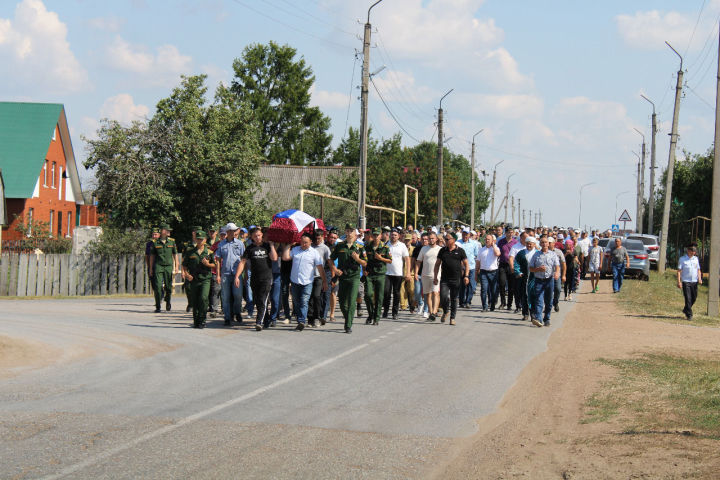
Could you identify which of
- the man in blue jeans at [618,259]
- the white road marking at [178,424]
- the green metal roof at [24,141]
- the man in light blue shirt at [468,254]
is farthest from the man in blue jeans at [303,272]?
the green metal roof at [24,141]

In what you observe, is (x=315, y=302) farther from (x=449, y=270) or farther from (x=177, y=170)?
(x=177, y=170)

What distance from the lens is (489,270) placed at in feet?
69.3

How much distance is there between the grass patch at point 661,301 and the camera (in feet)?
68.8

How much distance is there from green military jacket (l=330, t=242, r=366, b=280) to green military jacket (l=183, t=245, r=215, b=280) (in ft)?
7.67

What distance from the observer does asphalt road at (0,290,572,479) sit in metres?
6.45

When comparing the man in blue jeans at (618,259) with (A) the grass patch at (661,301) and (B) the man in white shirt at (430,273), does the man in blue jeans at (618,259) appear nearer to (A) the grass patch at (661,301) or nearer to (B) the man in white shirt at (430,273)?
(A) the grass patch at (661,301)

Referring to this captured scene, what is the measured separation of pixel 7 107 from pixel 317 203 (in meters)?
24.7

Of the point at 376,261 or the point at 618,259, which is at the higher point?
the point at 618,259

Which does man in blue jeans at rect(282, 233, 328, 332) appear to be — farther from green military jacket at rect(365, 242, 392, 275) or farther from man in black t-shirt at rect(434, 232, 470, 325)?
man in black t-shirt at rect(434, 232, 470, 325)

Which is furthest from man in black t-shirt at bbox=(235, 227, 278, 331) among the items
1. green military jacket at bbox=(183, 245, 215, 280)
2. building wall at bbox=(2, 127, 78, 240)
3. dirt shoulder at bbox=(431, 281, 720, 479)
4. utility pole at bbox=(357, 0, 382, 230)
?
building wall at bbox=(2, 127, 78, 240)

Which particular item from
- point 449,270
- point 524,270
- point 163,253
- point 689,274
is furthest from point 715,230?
point 163,253

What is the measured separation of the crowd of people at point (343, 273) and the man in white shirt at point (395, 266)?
0.02 m

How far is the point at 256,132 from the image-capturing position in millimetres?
35219

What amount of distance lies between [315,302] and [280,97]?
55452 millimetres
